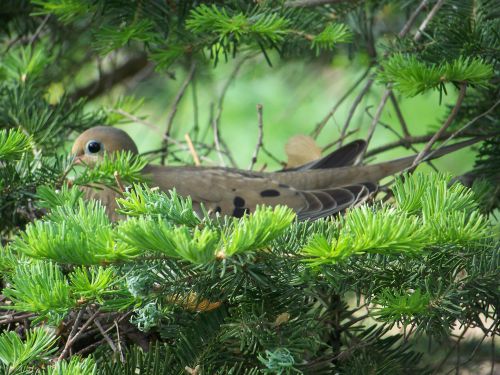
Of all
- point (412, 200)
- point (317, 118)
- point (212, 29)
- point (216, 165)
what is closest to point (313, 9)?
point (212, 29)

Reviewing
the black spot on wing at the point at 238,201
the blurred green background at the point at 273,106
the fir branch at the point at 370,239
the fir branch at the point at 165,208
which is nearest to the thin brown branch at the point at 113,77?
the blurred green background at the point at 273,106

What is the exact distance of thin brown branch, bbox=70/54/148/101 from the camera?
309 cm

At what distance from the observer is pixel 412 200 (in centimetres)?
132

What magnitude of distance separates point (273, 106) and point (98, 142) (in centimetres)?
275

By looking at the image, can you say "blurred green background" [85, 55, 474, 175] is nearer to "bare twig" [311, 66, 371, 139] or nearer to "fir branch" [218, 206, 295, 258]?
"bare twig" [311, 66, 371, 139]

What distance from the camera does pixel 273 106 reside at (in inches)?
205

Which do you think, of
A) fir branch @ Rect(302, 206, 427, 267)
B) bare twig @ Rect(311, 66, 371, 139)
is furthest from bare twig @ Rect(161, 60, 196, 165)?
fir branch @ Rect(302, 206, 427, 267)

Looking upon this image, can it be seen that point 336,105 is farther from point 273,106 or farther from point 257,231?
point 273,106

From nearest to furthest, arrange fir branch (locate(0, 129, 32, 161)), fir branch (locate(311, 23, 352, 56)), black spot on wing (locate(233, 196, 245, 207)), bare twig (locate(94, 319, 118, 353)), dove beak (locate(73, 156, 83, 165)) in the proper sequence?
bare twig (locate(94, 319, 118, 353)) < fir branch (locate(0, 129, 32, 161)) < dove beak (locate(73, 156, 83, 165)) < fir branch (locate(311, 23, 352, 56)) < black spot on wing (locate(233, 196, 245, 207))

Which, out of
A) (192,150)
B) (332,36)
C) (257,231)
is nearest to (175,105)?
(192,150)

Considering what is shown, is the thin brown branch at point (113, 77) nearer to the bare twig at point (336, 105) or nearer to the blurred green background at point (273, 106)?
the blurred green background at point (273, 106)

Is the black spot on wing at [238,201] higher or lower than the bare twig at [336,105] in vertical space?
lower

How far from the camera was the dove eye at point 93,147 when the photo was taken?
2482 millimetres

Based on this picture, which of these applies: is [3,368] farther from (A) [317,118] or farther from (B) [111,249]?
(A) [317,118]
